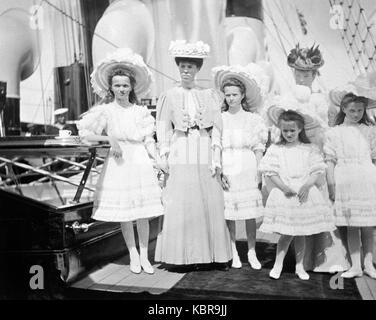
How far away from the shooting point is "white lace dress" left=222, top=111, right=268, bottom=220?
2359mm

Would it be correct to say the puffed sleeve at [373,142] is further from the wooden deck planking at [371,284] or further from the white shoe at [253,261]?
the white shoe at [253,261]

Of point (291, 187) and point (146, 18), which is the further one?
point (146, 18)

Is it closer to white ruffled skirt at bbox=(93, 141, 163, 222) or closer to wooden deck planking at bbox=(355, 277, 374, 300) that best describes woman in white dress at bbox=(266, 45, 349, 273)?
wooden deck planking at bbox=(355, 277, 374, 300)

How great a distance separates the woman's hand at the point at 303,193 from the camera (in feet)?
7.04

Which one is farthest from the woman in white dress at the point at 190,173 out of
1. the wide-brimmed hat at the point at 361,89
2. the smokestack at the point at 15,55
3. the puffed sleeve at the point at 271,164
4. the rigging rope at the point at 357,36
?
the smokestack at the point at 15,55

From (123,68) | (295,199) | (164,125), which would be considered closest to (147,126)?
(164,125)

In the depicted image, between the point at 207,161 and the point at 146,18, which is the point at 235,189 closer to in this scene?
the point at 207,161

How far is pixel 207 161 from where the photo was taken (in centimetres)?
234

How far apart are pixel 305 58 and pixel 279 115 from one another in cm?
40

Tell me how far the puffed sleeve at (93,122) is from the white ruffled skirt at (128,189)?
133mm

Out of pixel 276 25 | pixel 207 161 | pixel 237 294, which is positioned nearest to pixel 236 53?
pixel 276 25

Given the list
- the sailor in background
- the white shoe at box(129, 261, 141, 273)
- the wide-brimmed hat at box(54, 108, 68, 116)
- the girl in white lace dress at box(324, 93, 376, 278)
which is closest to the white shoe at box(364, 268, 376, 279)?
the girl in white lace dress at box(324, 93, 376, 278)

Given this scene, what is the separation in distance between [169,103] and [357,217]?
1082mm

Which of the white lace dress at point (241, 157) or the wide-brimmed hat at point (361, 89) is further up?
the wide-brimmed hat at point (361, 89)
